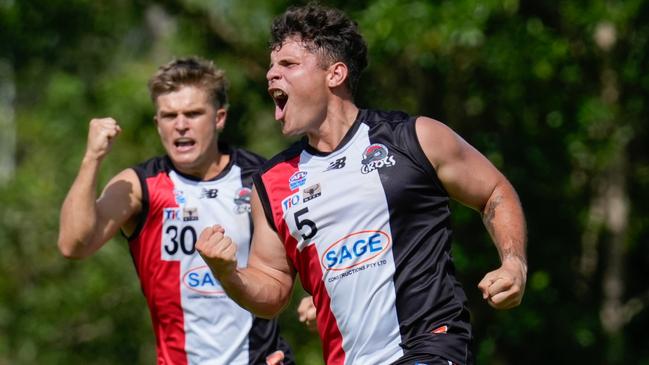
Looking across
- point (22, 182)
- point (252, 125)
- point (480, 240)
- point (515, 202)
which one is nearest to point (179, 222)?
point (515, 202)

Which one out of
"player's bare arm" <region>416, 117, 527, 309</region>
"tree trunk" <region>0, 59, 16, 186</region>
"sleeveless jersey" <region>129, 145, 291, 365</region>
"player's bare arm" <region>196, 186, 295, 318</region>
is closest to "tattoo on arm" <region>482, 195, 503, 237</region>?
"player's bare arm" <region>416, 117, 527, 309</region>

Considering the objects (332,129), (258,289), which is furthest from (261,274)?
(332,129)

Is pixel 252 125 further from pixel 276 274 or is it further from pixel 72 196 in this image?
pixel 276 274

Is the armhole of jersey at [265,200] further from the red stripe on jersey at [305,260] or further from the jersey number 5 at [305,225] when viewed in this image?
the jersey number 5 at [305,225]

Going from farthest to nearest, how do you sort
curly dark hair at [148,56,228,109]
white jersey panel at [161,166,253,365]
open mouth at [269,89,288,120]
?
1. curly dark hair at [148,56,228,109]
2. white jersey panel at [161,166,253,365]
3. open mouth at [269,89,288,120]

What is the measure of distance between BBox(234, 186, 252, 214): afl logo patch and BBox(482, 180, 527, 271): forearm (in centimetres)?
164

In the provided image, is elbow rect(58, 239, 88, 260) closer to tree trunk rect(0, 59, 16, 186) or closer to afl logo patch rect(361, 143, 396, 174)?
afl logo patch rect(361, 143, 396, 174)

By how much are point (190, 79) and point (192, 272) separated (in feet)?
3.57

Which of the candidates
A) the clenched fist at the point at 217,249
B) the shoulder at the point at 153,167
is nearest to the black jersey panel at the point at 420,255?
the clenched fist at the point at 217,249

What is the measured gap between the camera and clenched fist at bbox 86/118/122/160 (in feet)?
20.0

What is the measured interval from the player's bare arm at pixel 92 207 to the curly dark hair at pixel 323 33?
4.01 ft

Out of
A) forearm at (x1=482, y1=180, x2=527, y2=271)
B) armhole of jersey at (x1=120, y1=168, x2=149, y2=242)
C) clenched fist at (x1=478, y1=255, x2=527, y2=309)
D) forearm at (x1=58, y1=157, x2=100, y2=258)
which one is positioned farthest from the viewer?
armhole of jersey at (x1=120, y1=168, x2=149, y2=242)

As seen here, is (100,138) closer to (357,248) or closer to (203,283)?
(203,283)

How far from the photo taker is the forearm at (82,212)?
6047 mm
